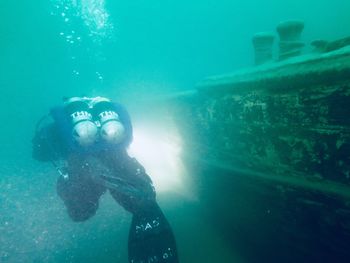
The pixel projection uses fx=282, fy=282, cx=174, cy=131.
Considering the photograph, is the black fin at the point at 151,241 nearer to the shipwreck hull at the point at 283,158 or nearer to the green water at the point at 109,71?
the green water at the point at 109,71

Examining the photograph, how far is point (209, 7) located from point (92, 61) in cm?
1236

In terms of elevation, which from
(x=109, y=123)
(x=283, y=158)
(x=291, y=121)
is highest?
(x=109, y=123)

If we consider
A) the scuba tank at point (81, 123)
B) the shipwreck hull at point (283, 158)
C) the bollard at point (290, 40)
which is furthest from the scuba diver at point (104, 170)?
the bollard at point (290, 40)

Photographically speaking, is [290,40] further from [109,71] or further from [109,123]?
[109,71]

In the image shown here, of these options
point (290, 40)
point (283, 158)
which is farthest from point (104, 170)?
point (290, 40)

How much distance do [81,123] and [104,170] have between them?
0.63 m

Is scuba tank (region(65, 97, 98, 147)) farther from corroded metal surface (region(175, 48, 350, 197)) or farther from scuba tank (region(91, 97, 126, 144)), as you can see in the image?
corroded metal surface (region(175, 48, 350, 197))

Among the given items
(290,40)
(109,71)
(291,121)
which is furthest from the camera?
(109,71)

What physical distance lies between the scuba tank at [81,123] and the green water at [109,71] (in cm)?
198

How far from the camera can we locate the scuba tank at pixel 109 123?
336 cm

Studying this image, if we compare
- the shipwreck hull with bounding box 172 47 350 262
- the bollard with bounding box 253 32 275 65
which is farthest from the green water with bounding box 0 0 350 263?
the bollard with bounding box 253 32 275 65

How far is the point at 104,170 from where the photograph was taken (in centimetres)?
344

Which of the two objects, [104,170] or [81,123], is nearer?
[81,123]

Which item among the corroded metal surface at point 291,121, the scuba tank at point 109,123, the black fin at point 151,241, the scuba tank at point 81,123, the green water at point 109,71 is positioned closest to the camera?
the corroded metal surface at point 291,121
